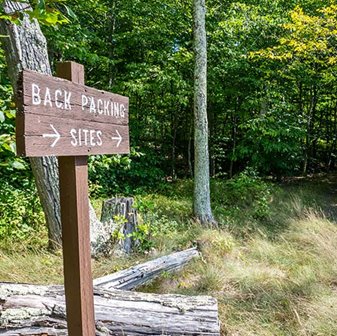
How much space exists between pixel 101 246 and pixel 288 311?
7.24 ft

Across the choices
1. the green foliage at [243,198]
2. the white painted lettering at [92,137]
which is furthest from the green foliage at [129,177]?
the white painted lettering at [92,137]

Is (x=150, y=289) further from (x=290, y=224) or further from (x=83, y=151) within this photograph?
(x=290, y=224)

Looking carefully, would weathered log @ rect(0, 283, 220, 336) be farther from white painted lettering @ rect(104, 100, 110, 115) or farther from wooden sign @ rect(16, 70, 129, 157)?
white painted lettering @ rect(104, 100, 110, 115)

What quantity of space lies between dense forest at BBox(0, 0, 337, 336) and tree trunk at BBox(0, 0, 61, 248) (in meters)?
0.15

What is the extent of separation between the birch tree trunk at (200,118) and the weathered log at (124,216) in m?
1.86

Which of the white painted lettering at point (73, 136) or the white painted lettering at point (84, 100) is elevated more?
the white painted lettering at point (84, 100)

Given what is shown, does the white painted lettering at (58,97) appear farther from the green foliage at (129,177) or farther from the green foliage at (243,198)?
the green foliage at (129,177)

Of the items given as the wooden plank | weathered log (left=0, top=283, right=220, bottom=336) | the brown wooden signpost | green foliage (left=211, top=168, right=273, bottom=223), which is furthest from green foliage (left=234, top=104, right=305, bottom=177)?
the wooden plank

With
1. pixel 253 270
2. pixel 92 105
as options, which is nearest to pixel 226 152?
pixel 253 270

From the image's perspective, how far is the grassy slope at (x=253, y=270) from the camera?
108 inches

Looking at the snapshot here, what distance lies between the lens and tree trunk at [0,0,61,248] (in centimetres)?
352

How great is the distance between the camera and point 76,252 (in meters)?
1.52

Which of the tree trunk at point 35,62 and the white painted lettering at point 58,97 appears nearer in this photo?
the white painted lettering at point 58,97

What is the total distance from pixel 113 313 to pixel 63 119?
1.41m
